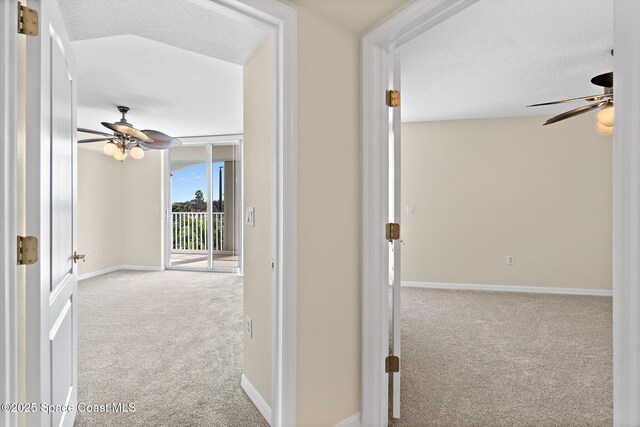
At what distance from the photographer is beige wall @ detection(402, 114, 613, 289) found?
4.77 metres

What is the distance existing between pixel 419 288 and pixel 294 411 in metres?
3.84

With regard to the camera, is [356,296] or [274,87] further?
[356,296]

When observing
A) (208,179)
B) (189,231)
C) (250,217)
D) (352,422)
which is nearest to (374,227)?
(250,217)

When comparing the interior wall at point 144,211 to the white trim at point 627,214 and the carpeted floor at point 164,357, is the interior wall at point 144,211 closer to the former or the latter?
the carpeted floor at point 164,357

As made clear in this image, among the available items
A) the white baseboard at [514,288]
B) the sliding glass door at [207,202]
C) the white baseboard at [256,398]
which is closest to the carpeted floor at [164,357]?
the white baseboard at [256,398]

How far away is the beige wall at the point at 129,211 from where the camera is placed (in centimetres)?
645

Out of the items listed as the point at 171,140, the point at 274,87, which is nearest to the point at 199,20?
the point at 274,87

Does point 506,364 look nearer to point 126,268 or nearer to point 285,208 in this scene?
point 285,208

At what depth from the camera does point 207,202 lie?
6633mm

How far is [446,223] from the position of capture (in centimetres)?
516

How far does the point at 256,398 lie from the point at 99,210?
5.71 metres
